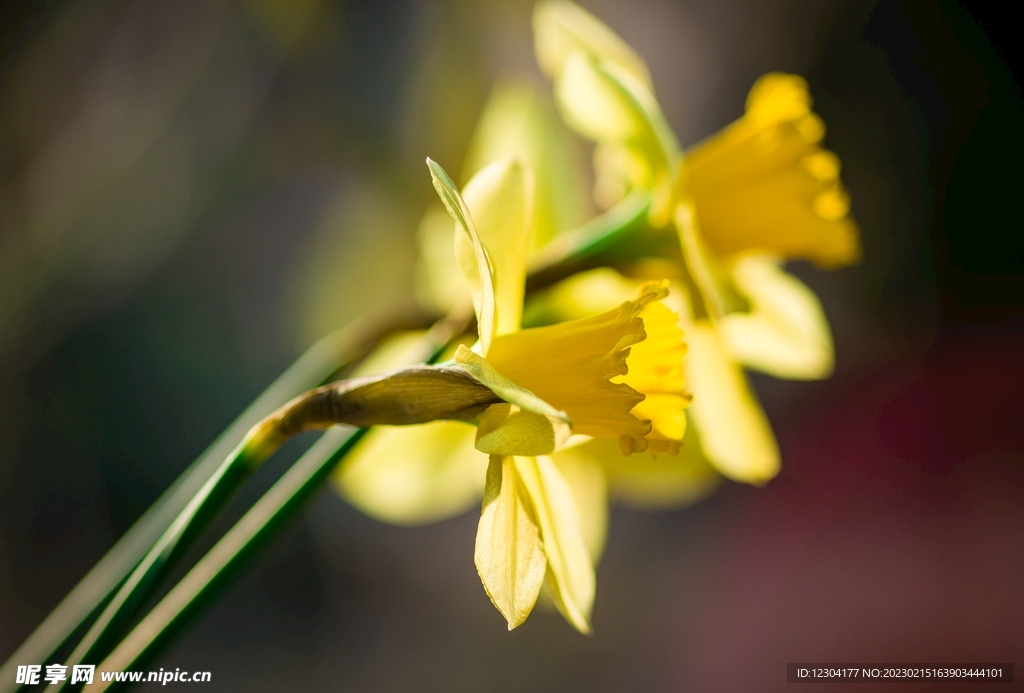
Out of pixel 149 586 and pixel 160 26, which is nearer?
pixel 149 586

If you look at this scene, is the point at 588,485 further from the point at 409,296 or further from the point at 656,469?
the point at 409,296

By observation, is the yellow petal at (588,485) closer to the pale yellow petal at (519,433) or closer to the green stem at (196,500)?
the green stem at (196,500)

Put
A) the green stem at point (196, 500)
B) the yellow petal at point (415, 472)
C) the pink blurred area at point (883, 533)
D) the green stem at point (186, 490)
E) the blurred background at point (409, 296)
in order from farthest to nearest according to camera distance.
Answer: the pink blurred area at point (883, 533) → the blurred background at point (409, 296) → the yellow petal at point (415, 472) → the green stem at point (186, 490) → the green stem at point (196, 500)

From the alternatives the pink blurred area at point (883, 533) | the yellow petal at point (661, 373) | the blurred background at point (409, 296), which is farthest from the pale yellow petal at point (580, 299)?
the pink blurred area at point (883, 533)

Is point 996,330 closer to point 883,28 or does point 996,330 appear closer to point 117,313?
point 883,28

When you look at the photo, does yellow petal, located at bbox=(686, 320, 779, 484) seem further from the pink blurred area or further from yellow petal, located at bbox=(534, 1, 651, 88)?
the pink blurred area

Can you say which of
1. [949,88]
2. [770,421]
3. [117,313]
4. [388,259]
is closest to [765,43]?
[949,88]

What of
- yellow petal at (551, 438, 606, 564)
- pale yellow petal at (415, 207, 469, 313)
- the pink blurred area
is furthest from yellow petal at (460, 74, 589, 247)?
the pink blurred area
